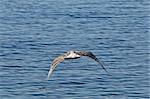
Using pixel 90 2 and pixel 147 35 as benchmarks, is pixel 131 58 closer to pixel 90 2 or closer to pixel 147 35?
pixel 147 35

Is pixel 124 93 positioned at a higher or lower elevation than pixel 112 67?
lower

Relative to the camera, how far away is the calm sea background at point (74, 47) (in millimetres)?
33031

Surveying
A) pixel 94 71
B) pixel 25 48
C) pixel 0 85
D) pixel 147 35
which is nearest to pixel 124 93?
pixel 94 71

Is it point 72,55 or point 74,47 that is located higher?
point 74,47

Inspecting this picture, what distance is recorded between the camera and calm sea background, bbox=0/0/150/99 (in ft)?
108

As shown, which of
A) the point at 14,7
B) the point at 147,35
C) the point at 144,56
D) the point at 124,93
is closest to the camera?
the point at 124,93

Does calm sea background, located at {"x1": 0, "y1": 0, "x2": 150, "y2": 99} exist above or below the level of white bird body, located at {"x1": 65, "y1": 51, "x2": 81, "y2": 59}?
above

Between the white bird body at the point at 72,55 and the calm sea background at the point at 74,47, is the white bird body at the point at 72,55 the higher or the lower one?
the lower one

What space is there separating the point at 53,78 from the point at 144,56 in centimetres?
567

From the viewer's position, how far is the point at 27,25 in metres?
45.4

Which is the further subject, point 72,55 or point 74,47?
point 74,47

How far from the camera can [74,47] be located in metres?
39.7

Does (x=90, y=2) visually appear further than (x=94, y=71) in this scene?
Yes

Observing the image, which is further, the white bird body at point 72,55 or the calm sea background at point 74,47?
the calm sea background at point 74,47
